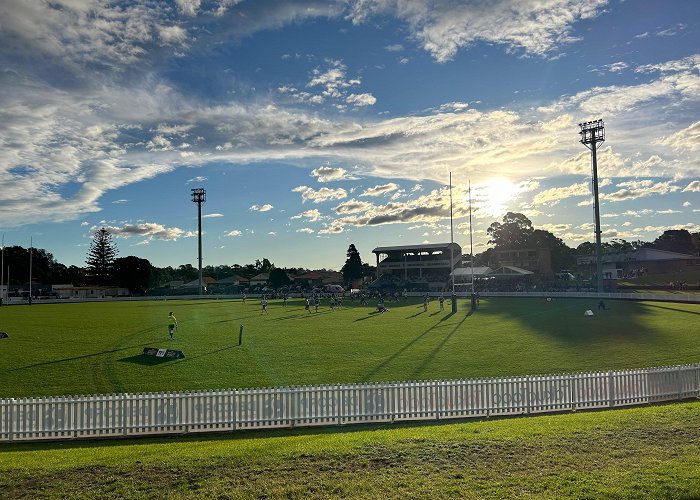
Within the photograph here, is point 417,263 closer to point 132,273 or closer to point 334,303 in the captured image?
point 334,303

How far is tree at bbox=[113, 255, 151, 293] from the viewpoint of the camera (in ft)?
420

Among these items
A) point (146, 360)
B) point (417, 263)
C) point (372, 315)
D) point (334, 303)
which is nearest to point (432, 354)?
point (146, 360)

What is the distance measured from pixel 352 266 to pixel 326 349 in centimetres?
9786

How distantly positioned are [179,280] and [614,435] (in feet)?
549

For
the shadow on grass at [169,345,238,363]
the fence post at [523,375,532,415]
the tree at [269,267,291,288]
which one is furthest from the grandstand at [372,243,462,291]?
the fence post at [523,375,532,415]

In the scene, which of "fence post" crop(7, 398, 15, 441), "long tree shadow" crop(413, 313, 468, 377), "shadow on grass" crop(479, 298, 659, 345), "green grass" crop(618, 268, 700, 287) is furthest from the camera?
"green grass" crop(618, 268, 700, 287)

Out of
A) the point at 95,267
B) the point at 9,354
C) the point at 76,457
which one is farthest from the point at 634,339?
the point at 95,267

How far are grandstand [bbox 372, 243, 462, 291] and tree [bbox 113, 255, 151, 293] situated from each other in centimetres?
5701

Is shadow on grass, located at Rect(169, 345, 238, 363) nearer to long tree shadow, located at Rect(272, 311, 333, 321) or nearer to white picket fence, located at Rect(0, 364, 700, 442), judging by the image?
white picket fence, located at Rect(0, 364, 700, 442)

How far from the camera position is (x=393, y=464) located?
9.94 metres

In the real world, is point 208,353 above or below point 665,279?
below

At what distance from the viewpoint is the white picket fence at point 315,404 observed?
13.2 meters

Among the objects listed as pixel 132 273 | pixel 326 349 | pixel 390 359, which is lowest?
pixel 390 359

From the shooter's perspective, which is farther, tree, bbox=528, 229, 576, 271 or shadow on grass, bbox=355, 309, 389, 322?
tree, bbox=528, 229, 576, 271
